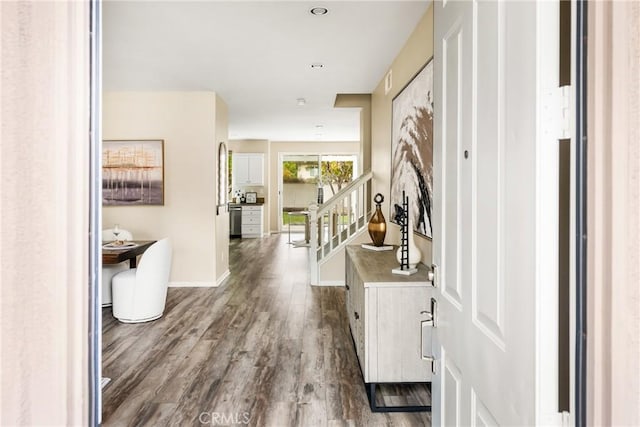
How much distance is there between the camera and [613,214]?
0.67m

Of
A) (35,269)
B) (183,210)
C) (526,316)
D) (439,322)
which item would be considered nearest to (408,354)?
(439,322)

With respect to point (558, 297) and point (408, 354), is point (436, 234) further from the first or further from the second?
point (408, 354)

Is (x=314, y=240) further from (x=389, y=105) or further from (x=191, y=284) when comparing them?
(x=389, y=105)

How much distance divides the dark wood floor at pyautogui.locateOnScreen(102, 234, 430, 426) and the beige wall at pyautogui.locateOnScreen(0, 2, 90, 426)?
1.73 m

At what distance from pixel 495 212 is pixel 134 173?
17.3 ft

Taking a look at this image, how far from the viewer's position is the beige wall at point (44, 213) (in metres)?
0.62

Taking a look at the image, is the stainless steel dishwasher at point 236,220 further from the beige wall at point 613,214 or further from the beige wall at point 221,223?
the beige wall at point 613,214

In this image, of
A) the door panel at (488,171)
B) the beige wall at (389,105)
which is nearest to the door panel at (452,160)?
the door panel at (488,171)

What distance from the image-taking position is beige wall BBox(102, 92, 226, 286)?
17.4ft

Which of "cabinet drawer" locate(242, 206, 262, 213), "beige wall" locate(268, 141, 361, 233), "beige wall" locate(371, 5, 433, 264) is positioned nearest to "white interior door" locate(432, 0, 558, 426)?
"beige wall" locate(371, 5, 433, 264)

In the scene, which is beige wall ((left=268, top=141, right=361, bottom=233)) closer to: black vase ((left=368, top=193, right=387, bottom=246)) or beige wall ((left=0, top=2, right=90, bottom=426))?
black vase ((left=368, top=193, right=387, bottom=246))

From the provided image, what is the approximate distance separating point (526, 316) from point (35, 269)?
34.9 inches

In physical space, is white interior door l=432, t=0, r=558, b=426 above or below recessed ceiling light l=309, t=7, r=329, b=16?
below

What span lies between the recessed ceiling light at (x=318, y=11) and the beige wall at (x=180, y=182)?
276 cm
